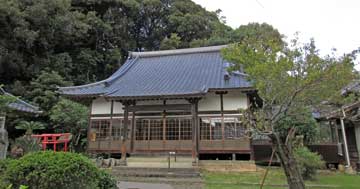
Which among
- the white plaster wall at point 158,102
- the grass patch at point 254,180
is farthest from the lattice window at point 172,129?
the grass patch at point 254,180

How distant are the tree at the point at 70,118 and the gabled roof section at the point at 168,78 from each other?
3050mm

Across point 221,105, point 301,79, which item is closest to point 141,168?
point 221,105

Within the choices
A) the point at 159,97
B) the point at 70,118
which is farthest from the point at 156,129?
the point at 70,118

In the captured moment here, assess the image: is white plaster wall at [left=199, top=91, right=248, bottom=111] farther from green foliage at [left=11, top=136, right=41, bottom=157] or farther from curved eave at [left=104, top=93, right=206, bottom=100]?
green foliage at [left=11, top=136, right=41, bottom=157]

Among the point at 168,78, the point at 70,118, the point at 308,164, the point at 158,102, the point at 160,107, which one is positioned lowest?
the point at 308,164

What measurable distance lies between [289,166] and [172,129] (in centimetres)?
871

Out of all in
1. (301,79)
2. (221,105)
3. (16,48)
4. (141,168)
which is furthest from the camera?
(16,48)

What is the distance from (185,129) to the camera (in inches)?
583

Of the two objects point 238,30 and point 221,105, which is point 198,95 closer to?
point 221,105

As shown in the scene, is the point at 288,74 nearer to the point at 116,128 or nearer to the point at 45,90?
the point at 116,128

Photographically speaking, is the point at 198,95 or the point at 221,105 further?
the point at 221,105

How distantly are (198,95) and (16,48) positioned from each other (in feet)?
62.6

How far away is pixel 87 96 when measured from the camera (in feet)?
51.7

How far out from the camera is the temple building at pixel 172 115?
14109mm
